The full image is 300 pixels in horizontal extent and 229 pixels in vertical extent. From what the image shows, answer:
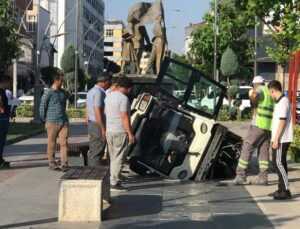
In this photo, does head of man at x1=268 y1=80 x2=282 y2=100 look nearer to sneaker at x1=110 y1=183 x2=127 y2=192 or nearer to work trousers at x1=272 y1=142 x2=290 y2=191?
Answer: work trousers at x1=272 y1=142 x2=290 y2=191

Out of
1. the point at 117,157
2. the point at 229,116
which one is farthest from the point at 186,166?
the point at 229,116

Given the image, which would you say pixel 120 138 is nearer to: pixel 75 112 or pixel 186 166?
pixel 186 166

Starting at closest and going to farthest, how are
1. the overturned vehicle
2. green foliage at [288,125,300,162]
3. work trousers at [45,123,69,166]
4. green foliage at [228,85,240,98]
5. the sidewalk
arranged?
1. the sidewalk
2. the overturned vehicle
3. work trousers at [45,123,69,166]
4. green foliage at [288,125,300,162]
5. green foliage at [228,85,240,98]

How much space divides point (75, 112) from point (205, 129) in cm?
2461

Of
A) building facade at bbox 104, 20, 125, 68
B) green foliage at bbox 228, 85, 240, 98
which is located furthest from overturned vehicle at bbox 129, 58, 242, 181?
building facade at bbox 104, 20, 125, 68

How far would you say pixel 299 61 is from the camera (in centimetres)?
1434

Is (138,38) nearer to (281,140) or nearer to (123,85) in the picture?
(123,85)

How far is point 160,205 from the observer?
905 centimetres

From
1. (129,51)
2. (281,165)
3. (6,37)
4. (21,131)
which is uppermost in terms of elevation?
(6,37)

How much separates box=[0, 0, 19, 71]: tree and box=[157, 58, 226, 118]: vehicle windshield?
14896mm

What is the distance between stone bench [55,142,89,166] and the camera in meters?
12.4

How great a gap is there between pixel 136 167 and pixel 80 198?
4.12 metres

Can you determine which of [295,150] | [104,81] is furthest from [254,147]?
[295,150]

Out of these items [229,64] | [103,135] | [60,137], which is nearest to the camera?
[103,135]
